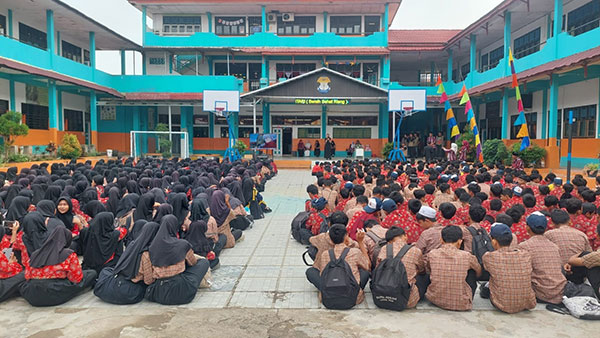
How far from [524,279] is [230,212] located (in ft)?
15.5

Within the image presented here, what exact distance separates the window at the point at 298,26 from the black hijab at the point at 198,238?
2470 centimetres

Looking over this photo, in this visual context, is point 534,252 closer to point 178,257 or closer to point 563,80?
point 178,257

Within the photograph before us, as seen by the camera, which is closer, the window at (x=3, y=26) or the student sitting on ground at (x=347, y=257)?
the student sitting on ground at (x=347, y=257)

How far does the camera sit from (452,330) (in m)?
4.12

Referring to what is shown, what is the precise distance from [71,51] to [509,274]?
86.6 ft

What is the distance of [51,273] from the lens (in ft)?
15.4

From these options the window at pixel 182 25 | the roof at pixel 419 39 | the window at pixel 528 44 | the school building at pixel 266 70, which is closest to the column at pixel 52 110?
the school building at pixel 266 70

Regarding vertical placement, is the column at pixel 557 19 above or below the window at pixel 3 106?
above

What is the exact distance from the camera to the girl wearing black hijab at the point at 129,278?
4.74 m

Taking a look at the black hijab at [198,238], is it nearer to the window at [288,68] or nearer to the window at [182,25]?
the window at [288,68]

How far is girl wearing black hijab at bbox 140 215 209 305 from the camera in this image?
4.71 m

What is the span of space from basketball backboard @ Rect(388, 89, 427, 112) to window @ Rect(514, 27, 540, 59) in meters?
5.32

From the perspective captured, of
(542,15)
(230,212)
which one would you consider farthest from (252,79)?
(230,212)

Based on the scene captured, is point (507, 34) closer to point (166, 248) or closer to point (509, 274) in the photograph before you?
point (509, 274)
